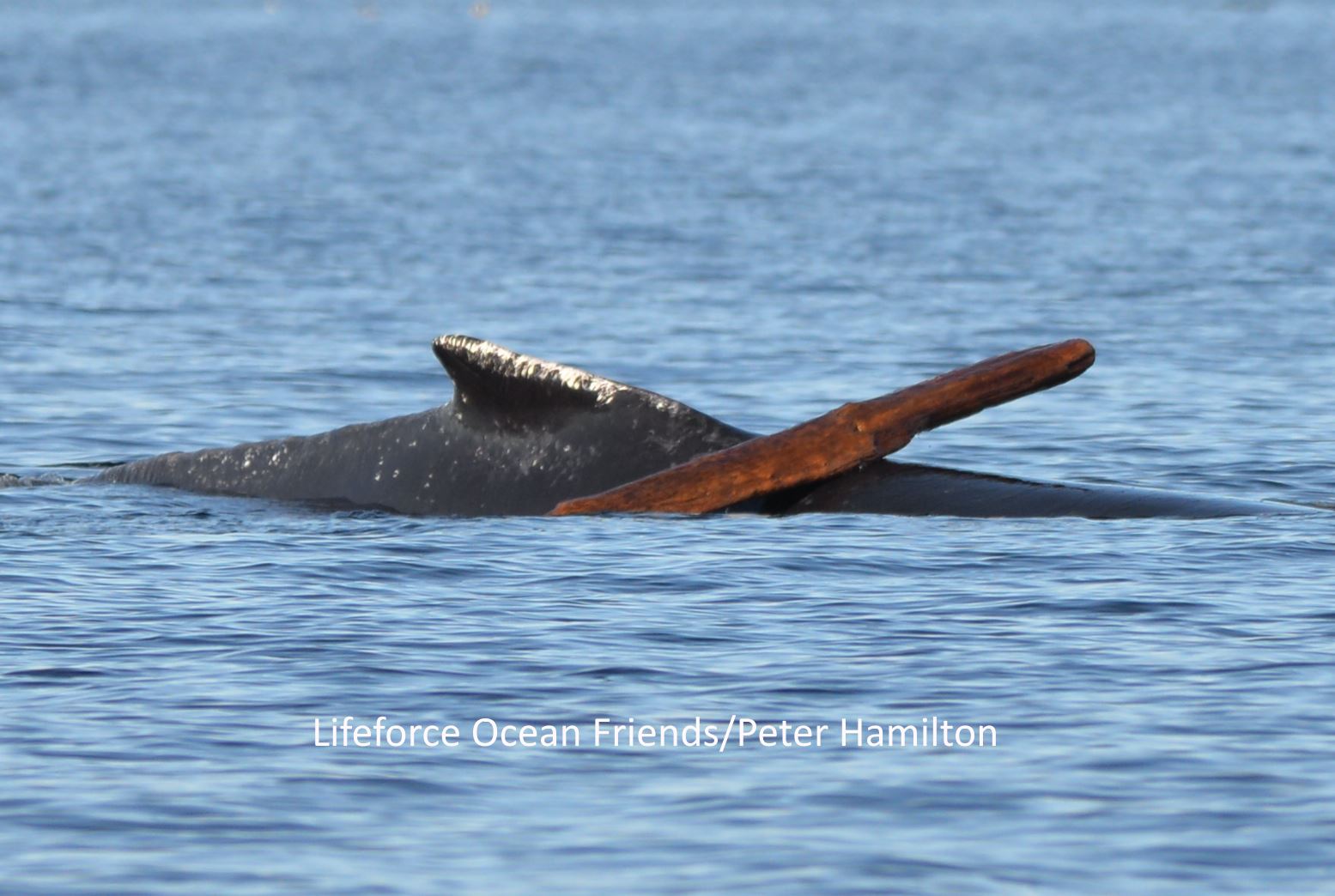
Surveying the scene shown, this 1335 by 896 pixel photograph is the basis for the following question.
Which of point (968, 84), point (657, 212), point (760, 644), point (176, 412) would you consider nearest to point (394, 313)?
point (176, 412)

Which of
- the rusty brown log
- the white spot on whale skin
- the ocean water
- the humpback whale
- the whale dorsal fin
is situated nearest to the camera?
the ocean water

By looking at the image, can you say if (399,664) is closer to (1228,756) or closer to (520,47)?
(1228,756)

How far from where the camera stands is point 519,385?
16.5m

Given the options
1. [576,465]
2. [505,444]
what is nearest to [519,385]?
[505,444]

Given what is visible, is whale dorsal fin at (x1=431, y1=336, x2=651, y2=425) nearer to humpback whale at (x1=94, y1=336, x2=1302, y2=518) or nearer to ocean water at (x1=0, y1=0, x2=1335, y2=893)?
humpback whale at (x1=94, y1=336, x2=1302, y2=518)

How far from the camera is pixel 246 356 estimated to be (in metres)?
27.1

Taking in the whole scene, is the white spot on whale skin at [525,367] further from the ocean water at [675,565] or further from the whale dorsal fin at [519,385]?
the ocean water at [675,565]

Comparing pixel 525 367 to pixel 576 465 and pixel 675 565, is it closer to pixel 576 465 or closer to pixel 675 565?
pixel 576 465

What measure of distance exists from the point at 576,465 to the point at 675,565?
1.76 meters

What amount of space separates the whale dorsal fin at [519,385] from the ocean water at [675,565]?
0.81 m

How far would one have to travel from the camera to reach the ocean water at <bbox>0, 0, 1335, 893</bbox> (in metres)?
9.98

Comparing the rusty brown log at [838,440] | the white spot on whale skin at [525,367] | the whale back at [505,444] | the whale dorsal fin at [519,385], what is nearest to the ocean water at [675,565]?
the rusty brown log at [838,440]

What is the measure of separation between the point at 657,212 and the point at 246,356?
1936cm

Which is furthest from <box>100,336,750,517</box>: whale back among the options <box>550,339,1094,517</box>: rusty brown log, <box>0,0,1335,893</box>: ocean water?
<box>0,0,1335,893</box>: ocean water
